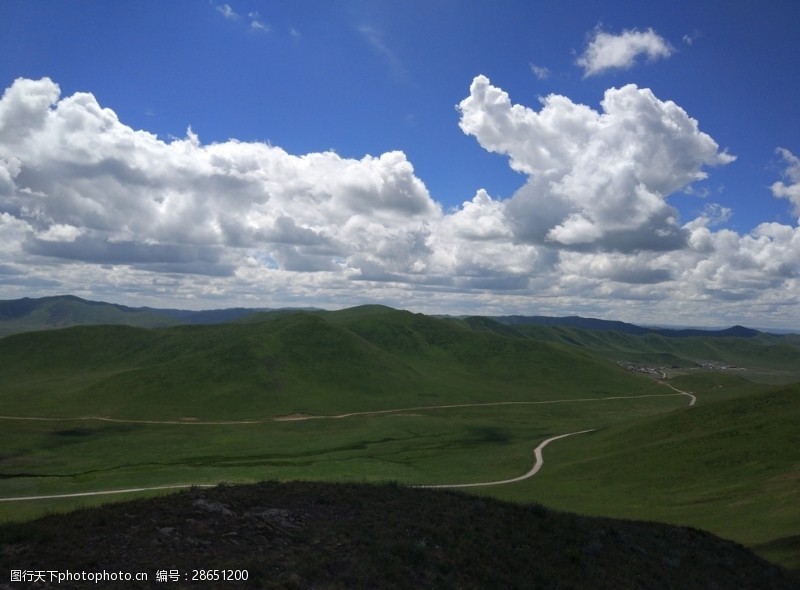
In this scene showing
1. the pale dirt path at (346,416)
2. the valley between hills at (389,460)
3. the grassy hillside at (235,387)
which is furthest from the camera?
the grassy hillside at (235,387)

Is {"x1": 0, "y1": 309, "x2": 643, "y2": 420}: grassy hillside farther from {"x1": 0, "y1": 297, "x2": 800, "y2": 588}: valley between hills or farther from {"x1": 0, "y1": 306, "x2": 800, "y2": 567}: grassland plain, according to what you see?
{"x1": 0, "y1": 297, "x2": 800, "y2": 588}: valley between hills

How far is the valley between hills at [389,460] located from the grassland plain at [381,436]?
46 cm

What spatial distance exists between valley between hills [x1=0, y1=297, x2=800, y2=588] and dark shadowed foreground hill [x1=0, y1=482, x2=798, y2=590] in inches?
6.0

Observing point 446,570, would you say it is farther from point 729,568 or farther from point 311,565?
point 729,568

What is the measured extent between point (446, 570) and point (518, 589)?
8.03ft

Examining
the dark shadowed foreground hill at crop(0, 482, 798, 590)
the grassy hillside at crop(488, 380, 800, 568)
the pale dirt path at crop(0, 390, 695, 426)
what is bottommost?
the pale dirt path at crop(0, 390, 695, 426)

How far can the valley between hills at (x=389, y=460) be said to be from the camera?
69.0 feet

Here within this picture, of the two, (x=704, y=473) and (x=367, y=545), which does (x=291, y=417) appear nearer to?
(x=704, y=473)

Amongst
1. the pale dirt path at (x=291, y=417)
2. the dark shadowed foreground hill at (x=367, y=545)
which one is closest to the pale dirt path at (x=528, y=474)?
the dark shadowed foreground hill at (x=367, y=545)

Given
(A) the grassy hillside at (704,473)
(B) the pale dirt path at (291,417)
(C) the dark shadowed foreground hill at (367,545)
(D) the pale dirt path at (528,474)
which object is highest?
(C) the dark shadowed foreground hill at (367,545)

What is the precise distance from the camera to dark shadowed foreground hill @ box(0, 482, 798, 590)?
16844 millimetres

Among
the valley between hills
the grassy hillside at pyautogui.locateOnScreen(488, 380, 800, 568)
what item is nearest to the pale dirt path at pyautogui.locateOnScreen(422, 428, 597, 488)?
the valley between hills

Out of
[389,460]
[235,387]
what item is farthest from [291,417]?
[389,460]

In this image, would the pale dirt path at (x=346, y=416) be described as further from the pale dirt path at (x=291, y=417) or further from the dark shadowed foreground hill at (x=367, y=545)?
the dark shadowed foreground hill at (x=367, y=545)
